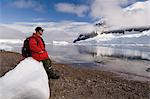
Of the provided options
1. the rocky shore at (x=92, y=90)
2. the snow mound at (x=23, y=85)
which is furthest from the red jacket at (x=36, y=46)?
the snow mound at (x=23, y=85)

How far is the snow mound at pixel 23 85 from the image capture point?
7113 millimetres

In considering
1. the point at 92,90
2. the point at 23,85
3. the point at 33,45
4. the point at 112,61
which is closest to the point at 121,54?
the point at 112,61

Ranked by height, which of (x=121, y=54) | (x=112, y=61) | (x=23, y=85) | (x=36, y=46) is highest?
(x=36, y=46)

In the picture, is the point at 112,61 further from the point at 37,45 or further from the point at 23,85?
the point at 23,85

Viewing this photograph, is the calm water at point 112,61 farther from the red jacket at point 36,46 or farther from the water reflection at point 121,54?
the red jacket at point 36,46

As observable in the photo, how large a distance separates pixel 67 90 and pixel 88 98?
0.92m

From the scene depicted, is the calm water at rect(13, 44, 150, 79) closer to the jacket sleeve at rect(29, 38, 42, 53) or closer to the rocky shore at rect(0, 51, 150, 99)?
the rocky shore at rect(0, 51, 150, 99)

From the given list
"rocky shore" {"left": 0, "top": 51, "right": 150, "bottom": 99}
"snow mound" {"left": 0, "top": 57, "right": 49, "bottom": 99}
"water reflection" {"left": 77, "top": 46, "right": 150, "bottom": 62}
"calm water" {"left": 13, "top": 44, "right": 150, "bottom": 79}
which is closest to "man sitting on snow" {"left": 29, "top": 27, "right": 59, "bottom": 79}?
"rocky shore" {"left": 0, "top": 51, "right": 150, "bottom": 99}

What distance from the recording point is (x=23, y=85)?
7.09 metres

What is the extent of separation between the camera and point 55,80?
35.8 ft

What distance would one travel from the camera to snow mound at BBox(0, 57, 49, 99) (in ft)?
23.3

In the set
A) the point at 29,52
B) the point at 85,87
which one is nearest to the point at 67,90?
the point at 85,87

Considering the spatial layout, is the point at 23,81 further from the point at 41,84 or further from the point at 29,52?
the point at 29,52

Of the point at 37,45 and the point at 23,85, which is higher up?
the point at 37,45
